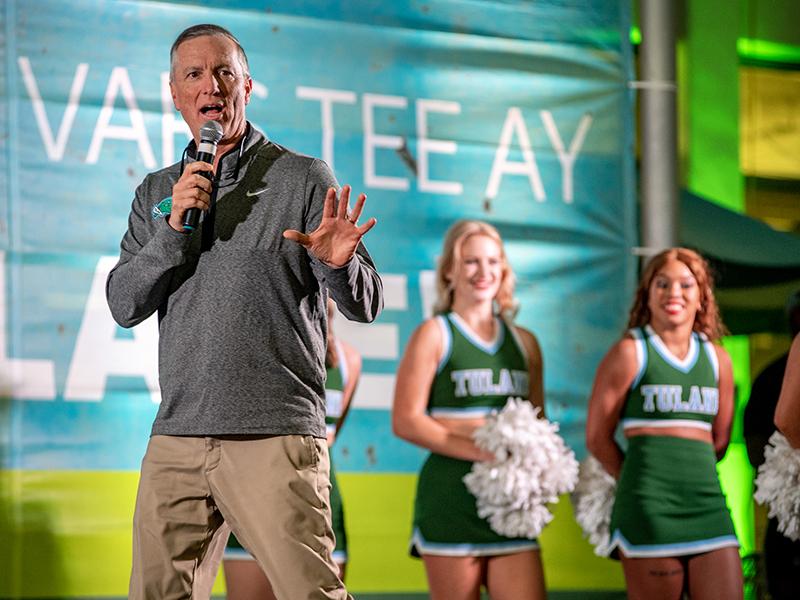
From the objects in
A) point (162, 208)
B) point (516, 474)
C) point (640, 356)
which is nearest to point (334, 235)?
point (162, 208)

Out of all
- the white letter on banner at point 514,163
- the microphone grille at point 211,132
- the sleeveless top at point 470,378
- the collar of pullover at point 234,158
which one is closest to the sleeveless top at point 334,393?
the sleeveless top at point 470,378

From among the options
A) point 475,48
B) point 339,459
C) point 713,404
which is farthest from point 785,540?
point 475,48

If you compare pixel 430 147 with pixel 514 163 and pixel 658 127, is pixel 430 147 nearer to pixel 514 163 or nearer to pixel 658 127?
pixel 514 163

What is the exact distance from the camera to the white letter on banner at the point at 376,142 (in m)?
4.76

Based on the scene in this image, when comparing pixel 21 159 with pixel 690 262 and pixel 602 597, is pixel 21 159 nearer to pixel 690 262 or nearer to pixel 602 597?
pixel 690 262

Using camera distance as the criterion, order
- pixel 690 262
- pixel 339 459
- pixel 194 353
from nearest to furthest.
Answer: pixel 194 353 → pixel 690 262 → pixel 339 459

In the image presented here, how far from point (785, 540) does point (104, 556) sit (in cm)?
248

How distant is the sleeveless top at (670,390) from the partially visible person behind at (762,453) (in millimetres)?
331

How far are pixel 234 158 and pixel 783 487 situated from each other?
2423 millimetres

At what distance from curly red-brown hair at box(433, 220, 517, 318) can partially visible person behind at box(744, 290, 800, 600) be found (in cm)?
102

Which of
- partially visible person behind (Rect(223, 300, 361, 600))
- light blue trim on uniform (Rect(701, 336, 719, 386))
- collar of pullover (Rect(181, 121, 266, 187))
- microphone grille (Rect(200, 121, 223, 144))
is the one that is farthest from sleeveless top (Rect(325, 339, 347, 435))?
microphone grille (Rect(200, 121, 223, 144))

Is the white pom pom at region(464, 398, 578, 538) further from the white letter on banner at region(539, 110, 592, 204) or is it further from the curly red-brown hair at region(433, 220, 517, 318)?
the white letter on banner at region(539, 110, 592, 204)

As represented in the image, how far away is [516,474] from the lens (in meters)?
3.81

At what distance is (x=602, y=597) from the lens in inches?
198
